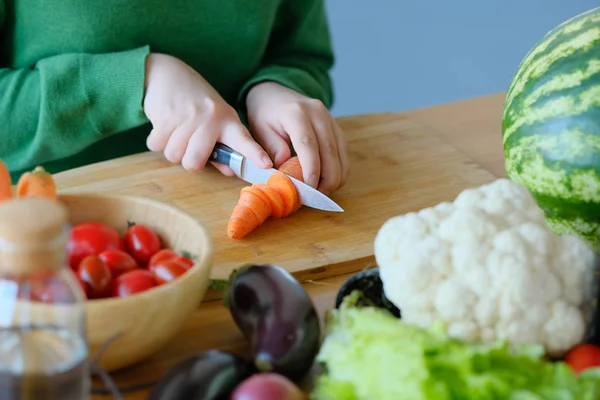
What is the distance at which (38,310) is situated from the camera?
0.65m

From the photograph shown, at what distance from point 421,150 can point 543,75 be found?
1.22 ft

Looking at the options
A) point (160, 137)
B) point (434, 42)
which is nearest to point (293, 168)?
point (160, 137)

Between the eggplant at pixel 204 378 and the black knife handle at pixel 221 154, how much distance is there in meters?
0.53

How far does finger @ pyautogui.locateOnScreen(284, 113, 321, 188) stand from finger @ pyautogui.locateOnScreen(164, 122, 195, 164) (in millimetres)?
145

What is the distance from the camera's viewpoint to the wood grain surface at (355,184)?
3.53 ft

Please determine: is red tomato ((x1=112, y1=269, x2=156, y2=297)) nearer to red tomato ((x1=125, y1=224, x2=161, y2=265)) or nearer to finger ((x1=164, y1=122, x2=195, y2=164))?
red tomato ((x1=125, y1=224, x2=161, y2=265))

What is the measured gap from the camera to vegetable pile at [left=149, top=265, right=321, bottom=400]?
0.70 meters

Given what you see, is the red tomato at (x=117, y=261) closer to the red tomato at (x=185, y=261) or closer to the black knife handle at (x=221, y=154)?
the red tomato at (x=185, y=261)

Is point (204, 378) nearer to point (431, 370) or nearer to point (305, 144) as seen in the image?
point (431, 370)

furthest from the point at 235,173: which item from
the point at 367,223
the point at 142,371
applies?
the point at 142,371

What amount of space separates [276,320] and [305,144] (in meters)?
A: 0.51

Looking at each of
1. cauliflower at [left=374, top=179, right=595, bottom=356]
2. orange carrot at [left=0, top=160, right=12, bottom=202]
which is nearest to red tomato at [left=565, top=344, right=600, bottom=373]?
cauliflower at [left=374, top=179, right=595, bottom=356]

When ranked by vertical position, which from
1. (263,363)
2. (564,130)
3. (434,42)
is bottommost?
(434,42)

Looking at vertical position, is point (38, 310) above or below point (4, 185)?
above
